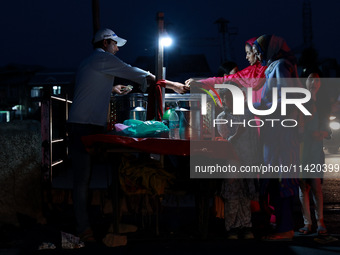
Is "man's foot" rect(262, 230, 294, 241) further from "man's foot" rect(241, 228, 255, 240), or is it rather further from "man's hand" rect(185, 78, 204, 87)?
"man's hand" rect(185, 78, 204, 87)

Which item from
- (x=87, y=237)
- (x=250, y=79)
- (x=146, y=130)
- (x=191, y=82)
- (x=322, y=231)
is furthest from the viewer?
(x=250, y=79)

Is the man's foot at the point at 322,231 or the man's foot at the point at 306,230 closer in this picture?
the man's foot at the point at 322,231

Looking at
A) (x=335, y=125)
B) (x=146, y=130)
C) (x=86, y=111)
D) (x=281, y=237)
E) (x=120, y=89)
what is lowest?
(x=281, y=237)

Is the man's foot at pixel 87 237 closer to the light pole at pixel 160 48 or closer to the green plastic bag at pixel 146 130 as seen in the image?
the green plastic bag at pixel 146 130

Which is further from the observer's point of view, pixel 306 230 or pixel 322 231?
pixel 306 230

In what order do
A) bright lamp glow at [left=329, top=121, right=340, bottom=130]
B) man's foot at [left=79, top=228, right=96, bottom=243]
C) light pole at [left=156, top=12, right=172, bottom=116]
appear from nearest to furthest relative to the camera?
man's foot at [left=79, top=228, right=96, bottom=243] → light pole at [left=156, top=12, right=172, bottom=116] → bright lamp glow at [left=329, top=121, right=340, bottom=130]

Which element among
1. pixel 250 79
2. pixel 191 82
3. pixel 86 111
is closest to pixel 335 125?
pixel 250 79

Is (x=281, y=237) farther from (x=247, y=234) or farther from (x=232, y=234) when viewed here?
(x=232, y=234)

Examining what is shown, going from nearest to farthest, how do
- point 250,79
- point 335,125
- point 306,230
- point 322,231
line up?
point 322,231 → point 306,230 → point 250,79 → point 335,125

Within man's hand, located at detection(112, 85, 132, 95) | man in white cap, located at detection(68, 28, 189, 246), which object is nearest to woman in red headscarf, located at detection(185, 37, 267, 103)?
man's hand, located at detection(112, 85, 132, 95)

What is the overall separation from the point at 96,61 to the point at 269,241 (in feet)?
9.76

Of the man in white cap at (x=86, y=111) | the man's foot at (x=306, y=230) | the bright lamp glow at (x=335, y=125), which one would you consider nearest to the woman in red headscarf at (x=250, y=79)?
the man in white cap at (x=86, y=111)

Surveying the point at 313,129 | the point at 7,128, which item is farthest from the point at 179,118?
the point at 7,128

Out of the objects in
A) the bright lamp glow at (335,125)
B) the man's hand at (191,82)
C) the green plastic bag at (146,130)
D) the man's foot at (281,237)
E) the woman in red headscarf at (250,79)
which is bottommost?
the man's foot at (281,237)
